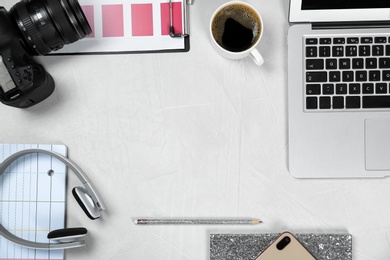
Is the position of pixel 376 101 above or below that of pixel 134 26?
below

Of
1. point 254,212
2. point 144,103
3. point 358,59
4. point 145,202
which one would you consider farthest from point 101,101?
point 358,59

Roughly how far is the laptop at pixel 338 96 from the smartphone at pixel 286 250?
99 mm

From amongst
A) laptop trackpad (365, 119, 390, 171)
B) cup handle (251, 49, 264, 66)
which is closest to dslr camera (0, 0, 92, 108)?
cup handle (251, 49, 264, 66)

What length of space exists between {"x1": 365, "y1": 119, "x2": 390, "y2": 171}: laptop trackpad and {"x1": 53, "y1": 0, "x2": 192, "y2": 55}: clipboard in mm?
313

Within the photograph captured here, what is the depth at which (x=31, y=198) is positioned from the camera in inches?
31.4

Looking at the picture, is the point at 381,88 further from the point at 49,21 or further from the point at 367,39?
the point at 49,21

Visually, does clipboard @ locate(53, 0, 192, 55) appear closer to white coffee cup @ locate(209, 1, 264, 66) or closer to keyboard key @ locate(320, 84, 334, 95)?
white coffee cup @ locate(209, 1, 264, 66)

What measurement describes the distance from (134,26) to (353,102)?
358mm

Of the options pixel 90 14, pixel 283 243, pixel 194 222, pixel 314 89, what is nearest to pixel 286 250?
pixel 283 243

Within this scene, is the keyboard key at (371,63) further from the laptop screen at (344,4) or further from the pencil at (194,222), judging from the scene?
the pencil at (194,222)

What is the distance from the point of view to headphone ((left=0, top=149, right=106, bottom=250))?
750 mm

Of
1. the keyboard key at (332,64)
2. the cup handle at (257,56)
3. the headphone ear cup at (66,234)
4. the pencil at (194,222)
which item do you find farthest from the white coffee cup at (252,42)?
the headphone ear cup at (66,234)

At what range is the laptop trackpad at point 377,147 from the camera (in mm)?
756

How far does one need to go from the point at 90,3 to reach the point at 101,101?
0.16 meters
